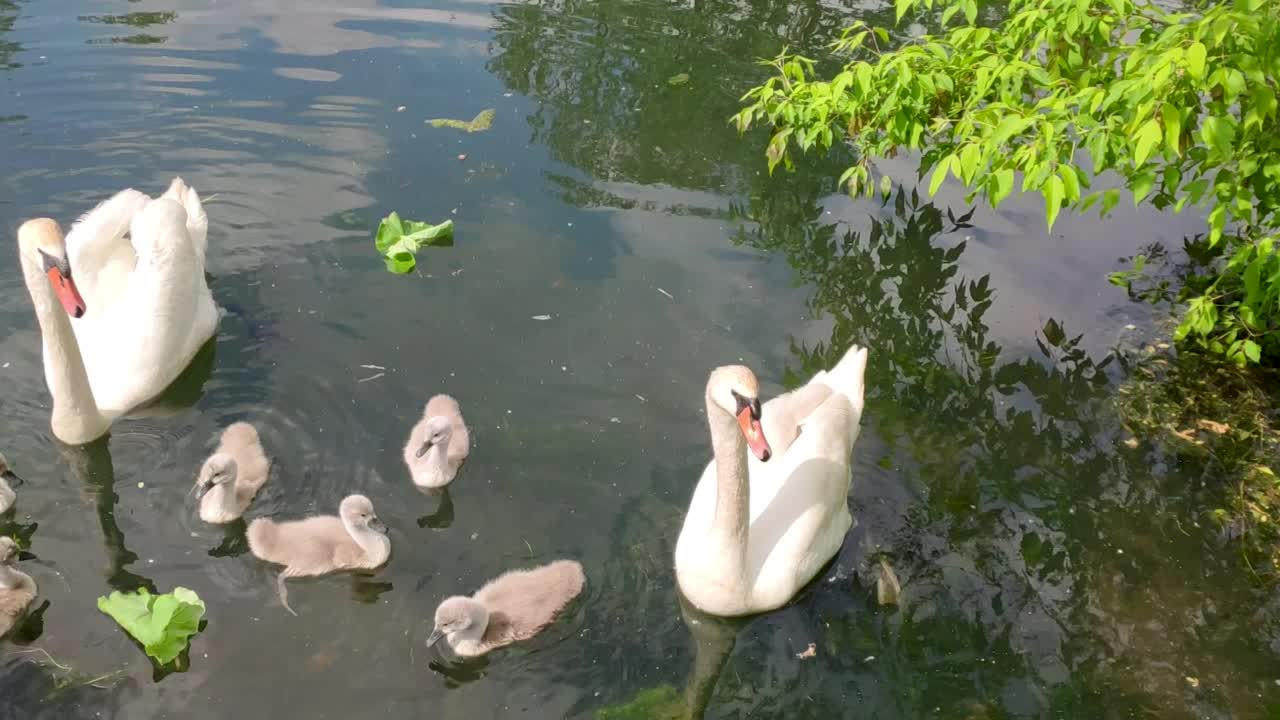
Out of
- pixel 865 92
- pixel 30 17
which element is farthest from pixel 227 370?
pixel 30 17

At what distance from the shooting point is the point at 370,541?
5.73 meters

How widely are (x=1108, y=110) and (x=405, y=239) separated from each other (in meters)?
5.11

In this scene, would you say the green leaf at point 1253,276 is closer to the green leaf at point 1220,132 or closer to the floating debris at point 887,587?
the green leaf at point 1220,132

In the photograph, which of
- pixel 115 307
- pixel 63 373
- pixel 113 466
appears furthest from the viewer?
pixel 115 307

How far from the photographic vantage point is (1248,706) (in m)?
5.46

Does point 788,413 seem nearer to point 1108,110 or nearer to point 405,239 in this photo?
point 1108,110

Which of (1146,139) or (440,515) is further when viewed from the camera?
(440,515)

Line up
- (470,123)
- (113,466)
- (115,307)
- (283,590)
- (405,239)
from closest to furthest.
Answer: (283,590), (113,466), (115,307), (405,239), (470,123)

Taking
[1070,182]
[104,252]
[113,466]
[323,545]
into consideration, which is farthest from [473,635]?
[104,252]

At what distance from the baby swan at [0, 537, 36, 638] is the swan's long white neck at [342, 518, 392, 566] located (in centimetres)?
156

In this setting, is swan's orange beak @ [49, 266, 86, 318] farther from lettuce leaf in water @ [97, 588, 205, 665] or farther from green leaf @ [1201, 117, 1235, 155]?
green leaf @ [1201, 117, 1235, 155]

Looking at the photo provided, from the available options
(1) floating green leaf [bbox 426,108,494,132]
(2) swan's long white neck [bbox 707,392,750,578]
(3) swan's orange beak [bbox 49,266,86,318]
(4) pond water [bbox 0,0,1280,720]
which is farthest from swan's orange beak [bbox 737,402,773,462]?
(1) floating green leaf [bbox 426,108,494,132]

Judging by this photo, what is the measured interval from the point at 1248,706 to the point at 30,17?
13.1m

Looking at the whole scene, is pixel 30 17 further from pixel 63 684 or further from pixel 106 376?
pixel 63 684
